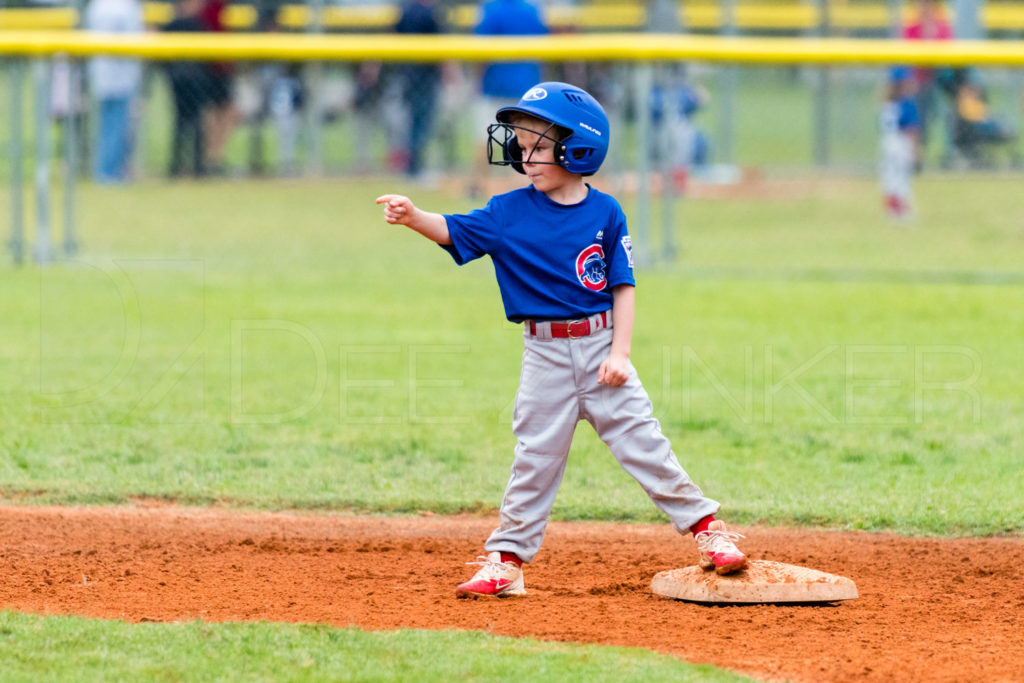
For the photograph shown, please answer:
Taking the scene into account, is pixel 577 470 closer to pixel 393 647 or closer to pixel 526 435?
pixel 526 435

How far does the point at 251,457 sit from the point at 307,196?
8898 millimetres

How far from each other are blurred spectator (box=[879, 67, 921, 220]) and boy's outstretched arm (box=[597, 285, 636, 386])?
32.6 ft

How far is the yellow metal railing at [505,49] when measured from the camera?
11234 mm

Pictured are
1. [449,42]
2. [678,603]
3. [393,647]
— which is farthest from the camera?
[449,42]

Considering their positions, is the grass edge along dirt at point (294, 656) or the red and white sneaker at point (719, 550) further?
the red and white sneaker at point (719, 550)

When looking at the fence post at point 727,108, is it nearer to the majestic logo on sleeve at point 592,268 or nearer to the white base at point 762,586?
the majestic logo on sleeve at point 592,268

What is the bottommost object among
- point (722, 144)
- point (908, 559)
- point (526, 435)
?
point (908, 559)

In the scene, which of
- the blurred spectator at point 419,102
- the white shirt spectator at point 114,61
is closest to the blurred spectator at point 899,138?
the blurred spectator at point 419,102

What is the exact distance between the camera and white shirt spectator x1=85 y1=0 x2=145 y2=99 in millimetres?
13391

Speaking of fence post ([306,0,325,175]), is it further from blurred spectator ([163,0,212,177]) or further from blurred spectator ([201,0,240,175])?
blurred spectator ([163,0,212,177])

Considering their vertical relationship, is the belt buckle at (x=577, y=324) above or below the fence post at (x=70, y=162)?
below

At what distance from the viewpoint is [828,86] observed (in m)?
16.5

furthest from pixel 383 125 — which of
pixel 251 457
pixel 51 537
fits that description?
pixel 51 537

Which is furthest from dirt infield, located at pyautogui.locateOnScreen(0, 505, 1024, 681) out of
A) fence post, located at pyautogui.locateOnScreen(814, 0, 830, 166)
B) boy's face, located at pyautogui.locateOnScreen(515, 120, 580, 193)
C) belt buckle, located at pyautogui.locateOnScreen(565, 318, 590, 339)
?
fence post, located at pyautogui.locateOnScreen(814, 0, 830, 166)
